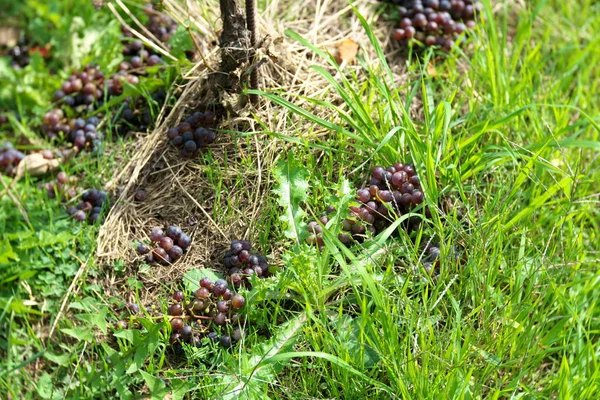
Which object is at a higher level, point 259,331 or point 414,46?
point 414,46

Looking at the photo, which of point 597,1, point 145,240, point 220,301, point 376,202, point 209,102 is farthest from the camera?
point 597,1

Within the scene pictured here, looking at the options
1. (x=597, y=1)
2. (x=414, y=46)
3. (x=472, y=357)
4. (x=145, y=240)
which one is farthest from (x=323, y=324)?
(x=597, y=1)

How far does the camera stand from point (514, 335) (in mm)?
2645

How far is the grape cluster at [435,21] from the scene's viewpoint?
154 inches

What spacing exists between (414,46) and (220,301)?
2.04 m

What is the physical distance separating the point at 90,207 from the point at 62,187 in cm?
26

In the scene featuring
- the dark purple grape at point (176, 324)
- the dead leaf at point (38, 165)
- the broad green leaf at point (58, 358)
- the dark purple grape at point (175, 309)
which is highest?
the dead leaf at point (38, 165)

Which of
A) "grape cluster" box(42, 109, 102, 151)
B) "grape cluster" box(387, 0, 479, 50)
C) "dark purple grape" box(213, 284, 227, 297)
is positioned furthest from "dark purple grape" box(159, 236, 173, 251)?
"grape cluster" box(387, 0, 479, 50)

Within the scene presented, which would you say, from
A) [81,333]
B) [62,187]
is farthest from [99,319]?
[62,187]

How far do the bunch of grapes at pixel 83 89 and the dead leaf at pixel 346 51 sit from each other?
4.64ft

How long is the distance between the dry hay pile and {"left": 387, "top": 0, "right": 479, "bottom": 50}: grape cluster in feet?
1.07

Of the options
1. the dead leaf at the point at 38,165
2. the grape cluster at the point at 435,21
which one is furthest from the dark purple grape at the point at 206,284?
the grape cluster at the point at 435,21

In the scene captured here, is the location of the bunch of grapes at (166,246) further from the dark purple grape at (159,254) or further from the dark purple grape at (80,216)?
the dark purple grape at (80,216)

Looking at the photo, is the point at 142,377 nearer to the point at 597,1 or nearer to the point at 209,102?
the point at 209,102
